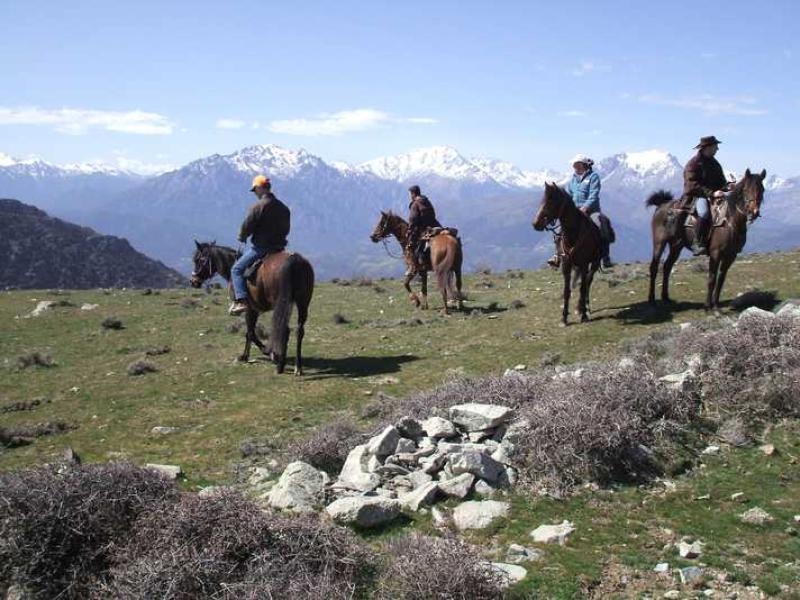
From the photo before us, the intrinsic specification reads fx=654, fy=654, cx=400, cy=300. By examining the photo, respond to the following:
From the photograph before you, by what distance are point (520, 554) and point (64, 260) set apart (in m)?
92.9

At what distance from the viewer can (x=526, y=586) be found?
529cm

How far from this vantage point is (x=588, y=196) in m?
16.8

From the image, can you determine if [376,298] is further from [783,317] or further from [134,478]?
[134,478]

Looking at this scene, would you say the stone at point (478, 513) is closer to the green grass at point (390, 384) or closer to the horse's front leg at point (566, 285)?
the green grass at point (390, 384)

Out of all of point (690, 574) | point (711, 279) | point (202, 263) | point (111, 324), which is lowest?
point (111, 324)

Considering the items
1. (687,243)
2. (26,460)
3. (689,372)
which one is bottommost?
(26,460)

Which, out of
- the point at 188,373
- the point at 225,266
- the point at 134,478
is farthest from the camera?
the point at 225,266

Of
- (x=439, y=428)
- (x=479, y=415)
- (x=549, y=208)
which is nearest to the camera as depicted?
(x=439, y=428)

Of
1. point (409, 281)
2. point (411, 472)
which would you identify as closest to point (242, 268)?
point (409, 281)

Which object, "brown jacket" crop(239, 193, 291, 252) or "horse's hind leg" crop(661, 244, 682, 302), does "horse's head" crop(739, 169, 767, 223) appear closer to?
"horse's hind leg" crop(661, 244, 682, 302)

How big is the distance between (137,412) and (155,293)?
2103 centimetres

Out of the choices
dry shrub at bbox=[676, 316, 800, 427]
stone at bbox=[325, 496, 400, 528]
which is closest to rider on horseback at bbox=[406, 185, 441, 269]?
dry shrub at bbox=[676, 316, 800, 427]

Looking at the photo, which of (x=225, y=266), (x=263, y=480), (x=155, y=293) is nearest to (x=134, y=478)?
(x=263, y=480)

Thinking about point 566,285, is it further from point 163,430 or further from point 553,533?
point 553,533
